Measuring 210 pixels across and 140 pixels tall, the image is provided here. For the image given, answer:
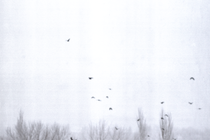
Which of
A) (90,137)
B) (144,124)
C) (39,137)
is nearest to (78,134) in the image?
(90,137)

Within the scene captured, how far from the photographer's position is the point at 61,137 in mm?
29609

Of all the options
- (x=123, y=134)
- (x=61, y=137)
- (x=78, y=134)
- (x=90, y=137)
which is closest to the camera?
(x=61, y=137)

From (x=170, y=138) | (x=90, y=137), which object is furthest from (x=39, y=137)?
→ (x=170, y=138)

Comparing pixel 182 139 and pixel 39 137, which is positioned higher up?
pixel 39 137

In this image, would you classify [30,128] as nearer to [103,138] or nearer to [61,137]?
[61,137]

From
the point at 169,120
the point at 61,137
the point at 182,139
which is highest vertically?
the point at 169,120

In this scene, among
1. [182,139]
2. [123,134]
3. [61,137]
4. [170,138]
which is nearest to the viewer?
[170,138]

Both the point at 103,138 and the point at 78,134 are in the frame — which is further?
the point at 78,134

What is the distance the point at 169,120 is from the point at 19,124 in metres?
14.9

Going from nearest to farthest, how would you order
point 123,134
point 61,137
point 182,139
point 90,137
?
1. point 61,137
2. point 90,137
3. point 123,134
4. point 182,139

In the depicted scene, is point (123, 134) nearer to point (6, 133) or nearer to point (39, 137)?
point (39, 137)

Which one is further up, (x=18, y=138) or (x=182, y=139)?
(x=18, y=138)

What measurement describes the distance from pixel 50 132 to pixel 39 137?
183 cm

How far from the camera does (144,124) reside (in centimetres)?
2797
